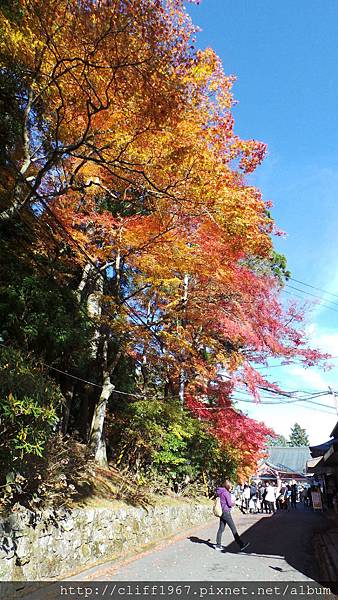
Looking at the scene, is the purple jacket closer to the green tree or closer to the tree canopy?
A: the tree canopy

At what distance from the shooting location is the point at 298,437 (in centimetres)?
11800

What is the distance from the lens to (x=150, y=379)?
709 inches

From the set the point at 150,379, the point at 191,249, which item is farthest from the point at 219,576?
the point at 150,379

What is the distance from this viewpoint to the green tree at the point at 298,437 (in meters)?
115

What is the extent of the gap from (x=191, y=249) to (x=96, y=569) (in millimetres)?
8273

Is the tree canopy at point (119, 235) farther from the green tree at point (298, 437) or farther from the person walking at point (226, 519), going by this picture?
the green tree at point (298, 437)

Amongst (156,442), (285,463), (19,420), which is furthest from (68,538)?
(285,463)

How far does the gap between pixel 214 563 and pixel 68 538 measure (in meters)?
3.00

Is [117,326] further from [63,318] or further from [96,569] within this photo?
[96,569]

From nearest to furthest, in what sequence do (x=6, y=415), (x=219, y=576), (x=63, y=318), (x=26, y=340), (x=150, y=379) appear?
(x=6, y=415)
(x=219, y=576)
(x=26, y=340)
(x=63, y=318)
(x=150, y=379)

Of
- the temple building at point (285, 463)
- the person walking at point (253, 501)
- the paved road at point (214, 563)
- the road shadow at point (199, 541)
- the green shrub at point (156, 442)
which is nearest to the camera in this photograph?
the paved road at point (214, 563)

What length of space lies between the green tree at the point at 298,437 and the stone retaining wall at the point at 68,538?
384 ft

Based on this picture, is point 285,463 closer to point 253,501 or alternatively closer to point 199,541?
point 253,501

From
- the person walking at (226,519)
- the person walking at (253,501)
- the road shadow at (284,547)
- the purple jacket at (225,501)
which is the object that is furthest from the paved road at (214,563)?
the person walking at (253,501)
